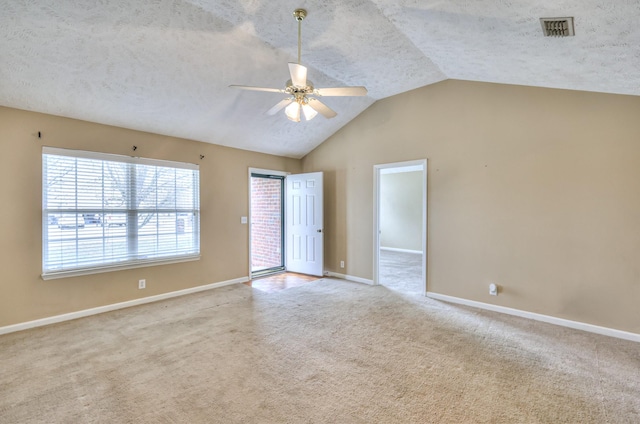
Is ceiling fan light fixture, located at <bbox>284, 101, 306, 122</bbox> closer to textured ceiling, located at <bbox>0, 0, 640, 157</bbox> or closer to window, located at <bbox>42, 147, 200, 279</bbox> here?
textured ceiling, located at <bbox>0, 0, 640, 157</bbox>

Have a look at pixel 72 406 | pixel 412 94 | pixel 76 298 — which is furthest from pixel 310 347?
pixel 412 94

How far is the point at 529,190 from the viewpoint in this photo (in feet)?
11.9

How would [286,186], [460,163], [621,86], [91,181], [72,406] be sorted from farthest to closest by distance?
[286,186] → [460,163] → [91,181] → [621,86] → [72,406]

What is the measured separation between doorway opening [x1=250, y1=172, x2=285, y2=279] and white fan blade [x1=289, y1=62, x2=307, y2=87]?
11.9ft

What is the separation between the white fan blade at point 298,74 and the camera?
7.46 feet

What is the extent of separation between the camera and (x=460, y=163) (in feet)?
13.7

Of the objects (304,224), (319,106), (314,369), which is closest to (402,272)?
(304,224)

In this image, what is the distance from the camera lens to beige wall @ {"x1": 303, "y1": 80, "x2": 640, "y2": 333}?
313cm

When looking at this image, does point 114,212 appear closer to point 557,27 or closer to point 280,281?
point 280,281

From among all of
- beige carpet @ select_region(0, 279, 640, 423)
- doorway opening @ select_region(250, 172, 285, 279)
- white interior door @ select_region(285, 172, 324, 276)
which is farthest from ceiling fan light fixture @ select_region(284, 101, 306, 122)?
doorway opening @ select_region(250, 172, 285, 279)

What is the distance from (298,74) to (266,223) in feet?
15.1

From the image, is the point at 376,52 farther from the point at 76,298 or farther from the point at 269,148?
the point at 76,298

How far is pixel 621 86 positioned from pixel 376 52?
2.43 meters

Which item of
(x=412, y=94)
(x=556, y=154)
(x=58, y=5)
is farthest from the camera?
(x=412, y=94)
